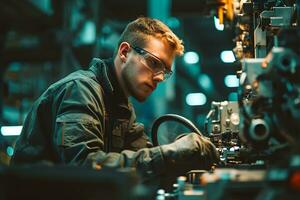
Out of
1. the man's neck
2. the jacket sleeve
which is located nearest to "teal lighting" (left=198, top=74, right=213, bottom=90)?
the man's neck

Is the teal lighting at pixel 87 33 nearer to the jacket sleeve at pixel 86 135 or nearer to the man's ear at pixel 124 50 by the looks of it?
the man's ear at pixel 124 50

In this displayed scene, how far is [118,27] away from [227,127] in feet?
26.5

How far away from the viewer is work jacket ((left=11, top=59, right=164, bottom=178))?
2.67 metres

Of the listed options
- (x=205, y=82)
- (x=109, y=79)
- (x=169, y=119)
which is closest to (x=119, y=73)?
(x=109, y=79)

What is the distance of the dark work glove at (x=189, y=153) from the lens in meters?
2.65

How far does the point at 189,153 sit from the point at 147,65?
0.99 m

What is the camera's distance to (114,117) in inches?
133

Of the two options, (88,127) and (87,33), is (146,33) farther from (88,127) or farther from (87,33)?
(87,33)

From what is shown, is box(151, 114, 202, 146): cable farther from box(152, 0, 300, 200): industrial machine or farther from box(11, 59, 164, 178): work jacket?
box(11, 59, 164, 178): work jacket

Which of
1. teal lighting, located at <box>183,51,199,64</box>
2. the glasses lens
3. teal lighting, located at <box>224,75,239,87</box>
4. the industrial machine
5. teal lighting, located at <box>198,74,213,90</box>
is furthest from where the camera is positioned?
teal lighting, located at <box>198,74,213,90</box>

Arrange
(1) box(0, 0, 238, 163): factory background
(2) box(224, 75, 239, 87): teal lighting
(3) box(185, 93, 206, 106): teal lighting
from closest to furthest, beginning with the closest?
1. (2) box(224, 75, 239, 87): teal lighting
2. (1) box(0, 0, 238, 163): factory background
3. (3) box(185, 93, 206, 106): teal lighting

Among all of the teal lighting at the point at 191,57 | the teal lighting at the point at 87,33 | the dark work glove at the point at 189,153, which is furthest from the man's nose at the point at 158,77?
the teal lighting at the point at 191,57

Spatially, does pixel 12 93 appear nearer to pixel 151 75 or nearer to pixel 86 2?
pixel 86 2

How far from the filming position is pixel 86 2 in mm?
10062
